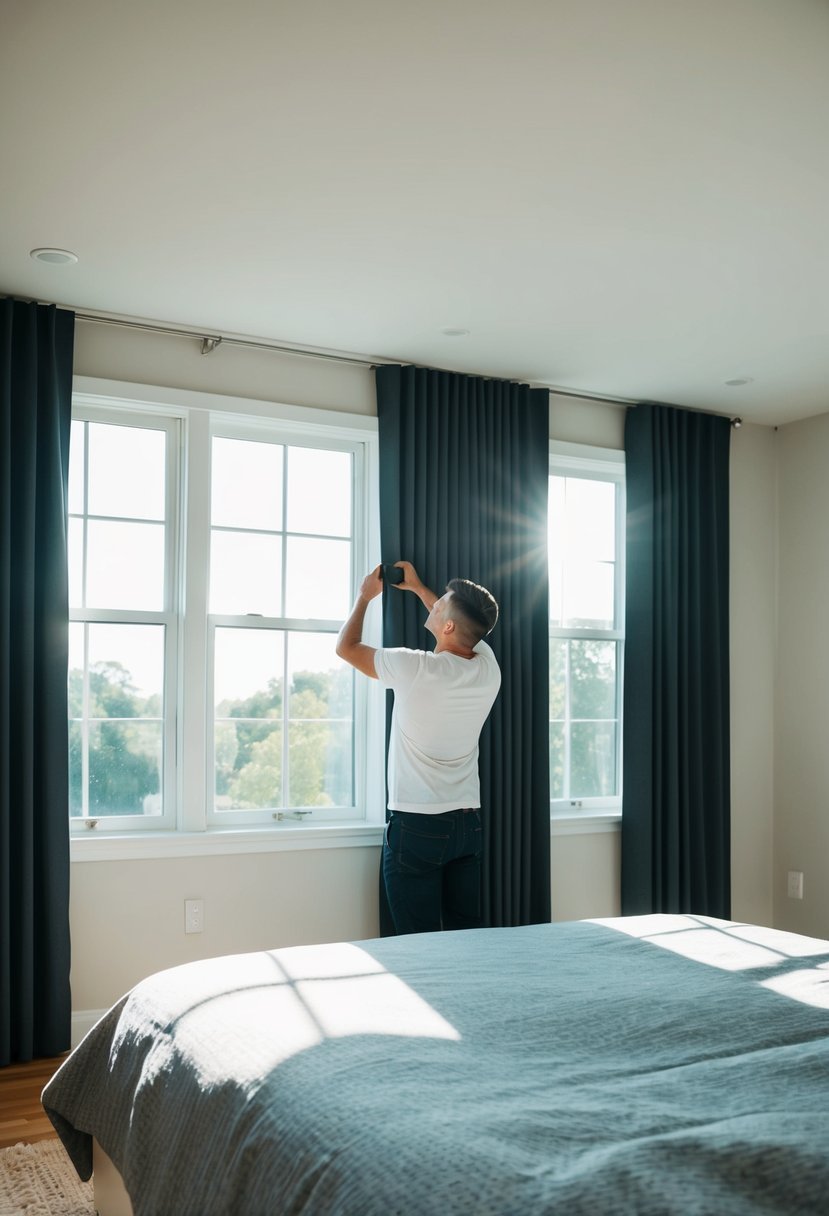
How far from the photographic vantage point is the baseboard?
12.4 ft

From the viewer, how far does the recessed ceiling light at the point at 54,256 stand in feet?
11.0

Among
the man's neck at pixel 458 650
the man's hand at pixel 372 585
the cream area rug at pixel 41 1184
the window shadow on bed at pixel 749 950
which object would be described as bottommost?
the cream area rug at pixel 41 1184

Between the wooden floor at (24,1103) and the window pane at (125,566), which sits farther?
the window pane at (125,566)

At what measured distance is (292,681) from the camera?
4383 millimetres

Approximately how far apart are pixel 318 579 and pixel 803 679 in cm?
255

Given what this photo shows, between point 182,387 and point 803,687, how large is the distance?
3.33m

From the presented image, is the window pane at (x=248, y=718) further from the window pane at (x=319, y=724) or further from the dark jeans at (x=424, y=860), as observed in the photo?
the dark jeans at (x=424, y=860)

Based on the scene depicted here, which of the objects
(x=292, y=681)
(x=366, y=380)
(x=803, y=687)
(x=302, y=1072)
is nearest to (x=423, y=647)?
(x=292, y=681)

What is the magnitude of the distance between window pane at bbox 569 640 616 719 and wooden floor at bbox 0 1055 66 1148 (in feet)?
8.72

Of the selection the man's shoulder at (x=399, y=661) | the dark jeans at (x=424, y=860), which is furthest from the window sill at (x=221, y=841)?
the man's shoulder at (x=399, y=661)

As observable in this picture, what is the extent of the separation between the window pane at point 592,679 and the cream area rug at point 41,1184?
2.92 meters

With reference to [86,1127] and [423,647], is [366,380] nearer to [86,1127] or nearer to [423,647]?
[423,647]

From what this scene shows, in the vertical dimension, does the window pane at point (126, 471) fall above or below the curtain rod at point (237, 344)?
below

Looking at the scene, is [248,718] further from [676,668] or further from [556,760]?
[676,668]
